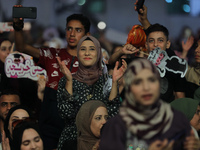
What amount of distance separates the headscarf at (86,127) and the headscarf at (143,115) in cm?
153

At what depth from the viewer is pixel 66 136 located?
6.00 meters

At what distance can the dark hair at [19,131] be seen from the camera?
563cm

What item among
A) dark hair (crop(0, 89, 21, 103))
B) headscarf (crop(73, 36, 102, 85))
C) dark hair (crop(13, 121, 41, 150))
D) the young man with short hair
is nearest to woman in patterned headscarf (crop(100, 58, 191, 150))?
dark hair (crop(13, 121, 41, 150))

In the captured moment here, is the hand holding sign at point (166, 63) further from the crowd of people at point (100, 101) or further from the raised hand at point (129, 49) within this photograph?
the raised hand at point (129, 49)

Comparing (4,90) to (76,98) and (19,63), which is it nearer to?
(19,63)

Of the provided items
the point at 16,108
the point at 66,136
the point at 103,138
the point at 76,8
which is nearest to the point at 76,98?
the point at 66,136

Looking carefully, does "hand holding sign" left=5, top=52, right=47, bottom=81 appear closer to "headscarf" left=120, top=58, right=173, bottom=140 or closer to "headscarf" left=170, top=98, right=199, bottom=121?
"headscarf" left=170, top=98, right=199, bottom=121

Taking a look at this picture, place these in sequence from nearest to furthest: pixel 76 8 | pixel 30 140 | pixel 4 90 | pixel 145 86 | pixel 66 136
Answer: pixel 145 86, pixel 30 140, pixel 66 136, pixel 4 90, pixel 76 8

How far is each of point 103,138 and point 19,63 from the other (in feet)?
12.7

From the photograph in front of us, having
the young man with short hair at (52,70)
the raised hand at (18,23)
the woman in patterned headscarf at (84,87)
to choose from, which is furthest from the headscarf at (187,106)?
the raised hand at (18,23)

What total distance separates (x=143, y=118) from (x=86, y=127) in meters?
1.64

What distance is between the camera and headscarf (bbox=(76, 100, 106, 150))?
18.6 feet

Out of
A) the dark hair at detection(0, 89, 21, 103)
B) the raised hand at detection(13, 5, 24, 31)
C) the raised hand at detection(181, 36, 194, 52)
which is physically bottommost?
the dark hair at detection(0, 89, 21, 103)

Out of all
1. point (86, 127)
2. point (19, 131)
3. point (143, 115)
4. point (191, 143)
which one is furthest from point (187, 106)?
point (143, 115)
